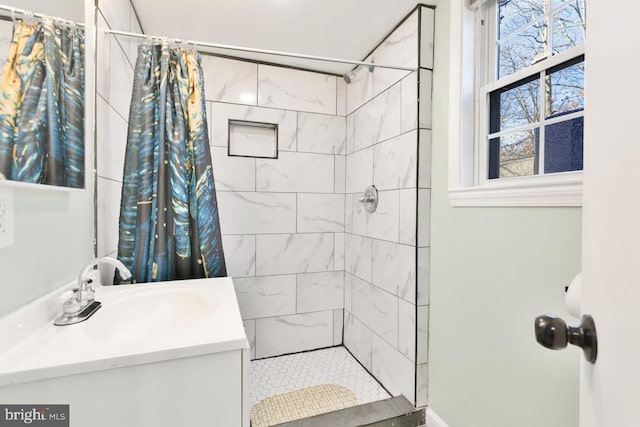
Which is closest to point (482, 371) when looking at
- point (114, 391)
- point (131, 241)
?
point (114, 391)

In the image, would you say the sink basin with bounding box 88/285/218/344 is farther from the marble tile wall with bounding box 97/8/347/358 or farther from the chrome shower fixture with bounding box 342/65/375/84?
the chrome shower fixture with bounding box 342/65/375/84

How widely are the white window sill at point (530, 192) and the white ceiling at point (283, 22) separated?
1100mm

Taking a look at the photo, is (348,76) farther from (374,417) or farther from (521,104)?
(374,417)

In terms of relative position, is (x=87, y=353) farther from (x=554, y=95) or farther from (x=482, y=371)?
(x=554, y=95)

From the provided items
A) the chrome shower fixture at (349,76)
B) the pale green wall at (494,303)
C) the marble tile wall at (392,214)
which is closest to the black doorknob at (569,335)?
the pale green wall at (494,303)

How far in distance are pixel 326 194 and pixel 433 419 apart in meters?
1.62

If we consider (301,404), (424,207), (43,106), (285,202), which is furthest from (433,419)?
(43,106)

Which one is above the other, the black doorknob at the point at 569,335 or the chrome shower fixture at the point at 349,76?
the chrome shower fixture at the point at 349,76

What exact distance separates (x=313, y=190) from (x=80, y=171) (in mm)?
1529

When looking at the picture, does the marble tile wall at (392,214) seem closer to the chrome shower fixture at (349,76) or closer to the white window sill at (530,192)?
the chrome shower fixture at (349,76)

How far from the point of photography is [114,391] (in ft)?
2.16

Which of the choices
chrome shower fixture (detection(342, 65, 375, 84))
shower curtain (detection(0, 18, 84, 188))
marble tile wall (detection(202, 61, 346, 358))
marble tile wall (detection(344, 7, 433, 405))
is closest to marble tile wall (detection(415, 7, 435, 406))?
marble tile wall (detection(344, 7, 433, 405))

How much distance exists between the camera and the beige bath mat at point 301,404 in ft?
5.26

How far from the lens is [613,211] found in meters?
0.38
